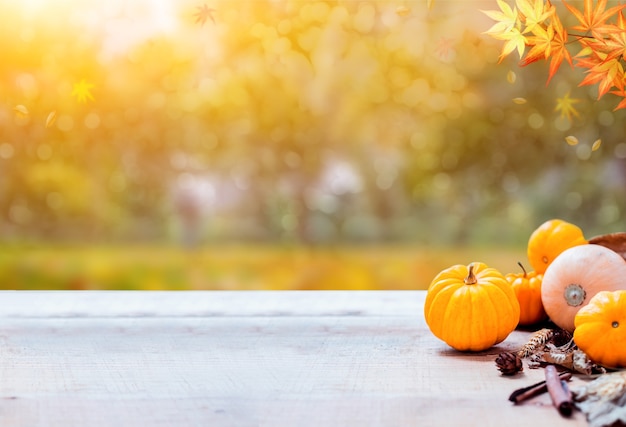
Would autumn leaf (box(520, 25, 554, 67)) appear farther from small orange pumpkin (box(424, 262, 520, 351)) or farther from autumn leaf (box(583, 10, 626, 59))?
small orange pumpkin (box(424, 262, 520, 351))

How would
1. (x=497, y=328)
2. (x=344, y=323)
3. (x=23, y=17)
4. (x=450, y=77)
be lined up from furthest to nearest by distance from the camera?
(x=450, y=77) < (x=23, y=17) < (x=344, y=323) < (x=497, y=328)

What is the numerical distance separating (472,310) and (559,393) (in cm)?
27

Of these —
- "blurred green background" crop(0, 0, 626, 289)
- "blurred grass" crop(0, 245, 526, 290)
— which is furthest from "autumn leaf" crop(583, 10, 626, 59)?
"blurred grass" crop(0, 245, 526, 290)

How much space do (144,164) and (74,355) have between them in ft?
7.58

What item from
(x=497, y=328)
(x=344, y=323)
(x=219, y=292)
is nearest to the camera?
(x=497, y=328)

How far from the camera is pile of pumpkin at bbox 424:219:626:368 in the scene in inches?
42.1

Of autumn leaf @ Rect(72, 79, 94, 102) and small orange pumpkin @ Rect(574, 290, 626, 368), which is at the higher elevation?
autumn leaf @ Rect(72, 79, 94, 102)

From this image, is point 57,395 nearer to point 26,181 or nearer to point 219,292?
point 219,292

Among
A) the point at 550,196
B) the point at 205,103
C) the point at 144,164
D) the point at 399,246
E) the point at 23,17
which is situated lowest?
the point at 399,246

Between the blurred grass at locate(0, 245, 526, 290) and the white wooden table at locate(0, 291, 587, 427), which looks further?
the blurred grass at locate(0, 245, 526, 290)

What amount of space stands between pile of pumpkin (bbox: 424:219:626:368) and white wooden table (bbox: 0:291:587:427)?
50 mm

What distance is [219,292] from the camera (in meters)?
1.75

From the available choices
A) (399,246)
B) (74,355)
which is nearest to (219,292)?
(74,355)

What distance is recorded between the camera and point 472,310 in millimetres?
1160
